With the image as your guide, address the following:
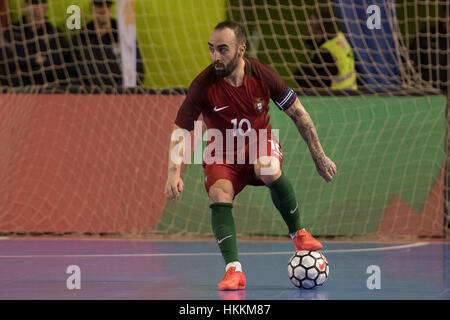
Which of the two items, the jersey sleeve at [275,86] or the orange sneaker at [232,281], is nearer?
the orange sneaker at [232,281]

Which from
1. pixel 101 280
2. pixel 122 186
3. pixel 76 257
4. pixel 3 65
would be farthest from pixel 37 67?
pixel 101 280

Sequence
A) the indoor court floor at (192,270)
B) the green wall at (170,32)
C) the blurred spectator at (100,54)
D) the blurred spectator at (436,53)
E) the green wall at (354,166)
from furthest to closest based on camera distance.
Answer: the green wall at (170,32), the blurred spectator at (100,54), the blurred spectator at (436,53), the green wall at (354,166), the indoor court floor at (192,270)

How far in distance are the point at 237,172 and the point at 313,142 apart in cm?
57

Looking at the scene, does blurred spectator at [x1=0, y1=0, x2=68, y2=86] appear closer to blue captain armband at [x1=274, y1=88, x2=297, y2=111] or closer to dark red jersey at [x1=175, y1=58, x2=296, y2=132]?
dark red jersey at [x1=175, y1=58, x2=296, y2=132]

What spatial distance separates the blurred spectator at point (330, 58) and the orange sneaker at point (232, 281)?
476cm

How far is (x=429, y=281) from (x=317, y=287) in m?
0.86

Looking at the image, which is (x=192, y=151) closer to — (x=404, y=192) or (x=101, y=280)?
(x=404, y=192)

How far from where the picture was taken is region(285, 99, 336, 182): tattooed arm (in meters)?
5.85

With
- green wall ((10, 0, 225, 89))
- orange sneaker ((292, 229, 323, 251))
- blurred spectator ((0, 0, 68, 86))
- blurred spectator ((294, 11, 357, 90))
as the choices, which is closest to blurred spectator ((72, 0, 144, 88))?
blurred spectator ((0, 0, 68, 86))

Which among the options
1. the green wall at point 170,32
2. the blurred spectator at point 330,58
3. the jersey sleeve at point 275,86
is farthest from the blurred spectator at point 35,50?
the jersey sleeve at point 275,86

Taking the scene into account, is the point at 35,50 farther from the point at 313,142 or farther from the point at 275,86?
the point at 313,142

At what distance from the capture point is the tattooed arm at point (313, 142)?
5.85 metres

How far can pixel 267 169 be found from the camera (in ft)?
18.7

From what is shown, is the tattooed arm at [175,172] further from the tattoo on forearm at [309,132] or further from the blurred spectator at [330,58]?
the blurred spectator at [330,58]
